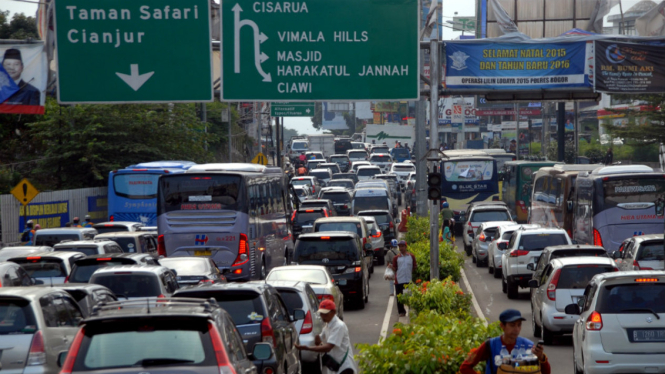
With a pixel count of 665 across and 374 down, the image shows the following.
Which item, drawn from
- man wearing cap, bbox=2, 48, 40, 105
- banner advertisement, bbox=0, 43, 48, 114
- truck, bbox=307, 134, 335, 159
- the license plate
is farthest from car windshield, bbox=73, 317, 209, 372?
truck, bbox=307, 134, 335, 159

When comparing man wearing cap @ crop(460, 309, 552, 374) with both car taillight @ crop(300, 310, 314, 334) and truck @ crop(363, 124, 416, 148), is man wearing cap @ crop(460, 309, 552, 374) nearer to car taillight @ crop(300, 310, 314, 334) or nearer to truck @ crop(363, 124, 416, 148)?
car taillight @ crop(300, 310, 314, 334)

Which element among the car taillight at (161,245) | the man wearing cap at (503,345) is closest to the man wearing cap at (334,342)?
the man wearing cap at (503,345)

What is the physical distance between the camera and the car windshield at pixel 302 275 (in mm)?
15320

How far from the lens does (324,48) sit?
17453mm

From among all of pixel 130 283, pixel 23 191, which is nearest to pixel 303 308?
pixel 130 283

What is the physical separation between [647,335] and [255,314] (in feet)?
16.2

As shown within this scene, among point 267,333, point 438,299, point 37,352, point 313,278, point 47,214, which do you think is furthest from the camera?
point 47,214

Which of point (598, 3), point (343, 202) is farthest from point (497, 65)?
point (343, 202)

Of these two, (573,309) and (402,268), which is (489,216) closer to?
(402,268)

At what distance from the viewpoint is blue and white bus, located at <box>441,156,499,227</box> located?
4203cm

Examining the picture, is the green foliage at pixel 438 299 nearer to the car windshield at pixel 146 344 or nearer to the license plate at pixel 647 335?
the license plate at pixel 647 335

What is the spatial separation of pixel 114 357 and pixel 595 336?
680cm

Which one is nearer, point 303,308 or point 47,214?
point 303,308

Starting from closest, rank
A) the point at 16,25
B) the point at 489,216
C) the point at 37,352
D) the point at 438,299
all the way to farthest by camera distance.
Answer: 1. the point at 37,352
2. the point at 438,299
3. the point at 489,216
4. the point at 16,25
